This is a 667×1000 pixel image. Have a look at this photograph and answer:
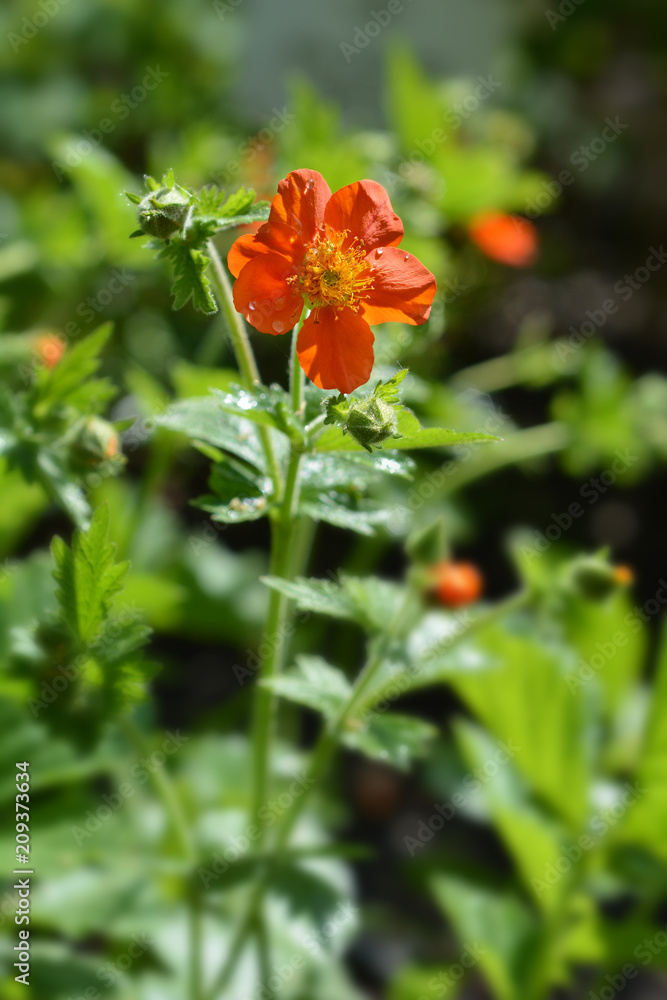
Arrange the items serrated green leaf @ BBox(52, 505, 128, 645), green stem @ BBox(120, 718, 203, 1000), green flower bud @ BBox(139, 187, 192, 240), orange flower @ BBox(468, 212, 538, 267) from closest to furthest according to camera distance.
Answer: green flower bud @ BBox(139, 187, 192, 240)
serrated green leaf @ BBox(52, 505, 128, 645)
green stem @ BBox(120, 718, 203, 1000)
orange flower @ BBox(468, 212, 538, 267)

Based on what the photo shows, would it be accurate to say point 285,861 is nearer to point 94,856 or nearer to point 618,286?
point 94,856

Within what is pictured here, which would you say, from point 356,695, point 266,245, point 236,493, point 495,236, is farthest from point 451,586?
point 495,236

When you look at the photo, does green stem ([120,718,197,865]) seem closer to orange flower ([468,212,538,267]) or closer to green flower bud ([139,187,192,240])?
green flower bud ([139,187,192,240])

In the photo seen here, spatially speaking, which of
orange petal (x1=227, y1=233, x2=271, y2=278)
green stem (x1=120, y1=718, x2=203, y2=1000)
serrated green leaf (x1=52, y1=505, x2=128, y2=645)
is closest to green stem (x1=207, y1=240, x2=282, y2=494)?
orange petal (x1=227, y1=233, x2=271, y2=278)

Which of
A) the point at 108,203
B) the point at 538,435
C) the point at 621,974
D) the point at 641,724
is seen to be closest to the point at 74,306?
the point at 108,203

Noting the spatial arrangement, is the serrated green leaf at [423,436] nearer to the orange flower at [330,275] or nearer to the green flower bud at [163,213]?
the orange flower at [330,275]

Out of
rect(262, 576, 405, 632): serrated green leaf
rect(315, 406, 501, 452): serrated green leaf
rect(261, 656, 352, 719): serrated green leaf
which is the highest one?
rect(315, 406, 501, 452): serrated green leaf

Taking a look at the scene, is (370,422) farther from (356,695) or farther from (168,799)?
(168,799)
